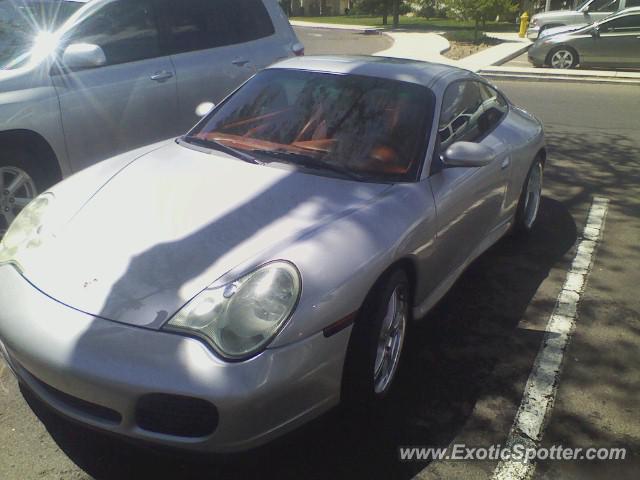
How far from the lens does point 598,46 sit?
15.3m

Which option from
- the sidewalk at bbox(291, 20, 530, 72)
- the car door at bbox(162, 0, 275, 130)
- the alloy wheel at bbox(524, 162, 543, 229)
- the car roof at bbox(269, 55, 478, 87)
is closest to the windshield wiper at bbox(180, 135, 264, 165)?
the car roof at bbox(269, 55, 478, 87)

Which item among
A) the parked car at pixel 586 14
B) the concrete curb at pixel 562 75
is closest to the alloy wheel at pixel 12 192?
the concrete curb at pixel 562 75

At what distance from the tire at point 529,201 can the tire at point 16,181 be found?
359cm

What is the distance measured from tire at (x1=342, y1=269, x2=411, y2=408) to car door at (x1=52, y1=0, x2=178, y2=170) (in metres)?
2.97

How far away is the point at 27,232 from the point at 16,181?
1719 millimetres

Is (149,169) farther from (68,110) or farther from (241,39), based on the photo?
(241,39)

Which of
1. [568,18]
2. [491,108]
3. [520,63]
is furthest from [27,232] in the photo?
[568,18]

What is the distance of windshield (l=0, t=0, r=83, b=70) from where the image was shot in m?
4.86

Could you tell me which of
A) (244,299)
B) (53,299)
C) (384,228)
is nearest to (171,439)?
(244,299)

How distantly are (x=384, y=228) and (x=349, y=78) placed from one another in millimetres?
1386

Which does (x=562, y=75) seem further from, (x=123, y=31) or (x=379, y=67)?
(x=379, y=67)

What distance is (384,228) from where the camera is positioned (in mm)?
3105

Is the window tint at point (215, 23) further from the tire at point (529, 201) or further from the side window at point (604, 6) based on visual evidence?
the side window at point (604, 6)

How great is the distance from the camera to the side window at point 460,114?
13.2 ft
